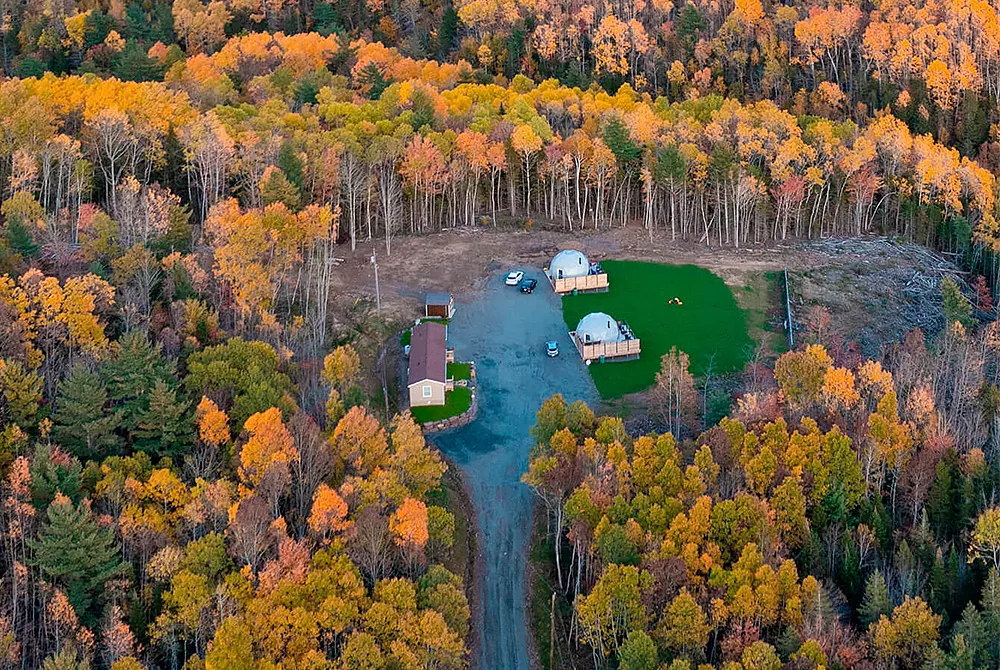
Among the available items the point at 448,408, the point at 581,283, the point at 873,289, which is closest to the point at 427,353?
the point at 448,408

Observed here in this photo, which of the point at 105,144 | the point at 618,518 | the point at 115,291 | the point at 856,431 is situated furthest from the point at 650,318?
the point at 105,144

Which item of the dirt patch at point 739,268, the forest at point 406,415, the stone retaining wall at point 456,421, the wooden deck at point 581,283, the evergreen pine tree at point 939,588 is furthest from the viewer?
the wooden deck at point 581,283

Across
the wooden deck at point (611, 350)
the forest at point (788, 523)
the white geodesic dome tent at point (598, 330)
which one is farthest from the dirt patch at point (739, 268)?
the forest at point (788, 523)

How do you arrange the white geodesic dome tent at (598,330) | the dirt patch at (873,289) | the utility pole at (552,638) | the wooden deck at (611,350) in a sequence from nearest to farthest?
the utility pole at (552,638) → the wooden deck at (611,350) → the white geodesic dome tent at (598,330) → the dirt patch at (873,289)

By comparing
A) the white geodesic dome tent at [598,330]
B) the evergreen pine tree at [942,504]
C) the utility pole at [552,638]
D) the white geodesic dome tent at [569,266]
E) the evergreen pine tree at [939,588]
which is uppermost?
the white geodesic dome tent at [569,266]

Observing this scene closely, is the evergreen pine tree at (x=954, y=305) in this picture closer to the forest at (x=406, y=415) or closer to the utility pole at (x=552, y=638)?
the forest at (x=406, y=415)

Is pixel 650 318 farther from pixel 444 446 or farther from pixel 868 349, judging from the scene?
pixel 444 446

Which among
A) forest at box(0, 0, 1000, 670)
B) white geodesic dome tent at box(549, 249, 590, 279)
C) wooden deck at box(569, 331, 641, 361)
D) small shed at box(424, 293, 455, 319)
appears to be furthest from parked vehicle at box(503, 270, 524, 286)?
forest at box(0, 0, 1000, 670)
